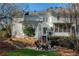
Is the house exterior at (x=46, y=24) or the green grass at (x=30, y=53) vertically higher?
the house exterior at (x=46, y=24)

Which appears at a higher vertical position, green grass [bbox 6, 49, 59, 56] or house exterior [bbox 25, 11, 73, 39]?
house exterior [bbox 25, 11, 73, 39]

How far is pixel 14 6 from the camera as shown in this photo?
2.17 metres

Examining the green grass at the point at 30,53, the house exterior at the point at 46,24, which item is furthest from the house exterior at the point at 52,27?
the green grass at the point at 30,53

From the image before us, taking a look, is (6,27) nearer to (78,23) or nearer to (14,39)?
(14,39)

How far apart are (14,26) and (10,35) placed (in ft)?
0.29

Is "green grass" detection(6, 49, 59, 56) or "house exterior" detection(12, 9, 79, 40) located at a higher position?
"house exterior" detection(12, 9, 79, 40)

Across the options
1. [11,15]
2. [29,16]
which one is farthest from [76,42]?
[11,15]

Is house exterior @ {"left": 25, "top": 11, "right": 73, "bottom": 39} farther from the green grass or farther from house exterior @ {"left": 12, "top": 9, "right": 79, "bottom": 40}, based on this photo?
the green grass

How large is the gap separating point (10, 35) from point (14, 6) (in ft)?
0.88

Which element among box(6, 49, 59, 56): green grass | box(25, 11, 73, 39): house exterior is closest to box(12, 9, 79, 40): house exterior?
box(25, 11, 73, 39): house exterior

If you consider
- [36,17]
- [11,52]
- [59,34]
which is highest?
[36,17]

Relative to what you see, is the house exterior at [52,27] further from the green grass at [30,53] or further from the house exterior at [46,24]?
the green grass at [30,53]

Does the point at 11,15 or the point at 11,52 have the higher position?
the point at 11,15

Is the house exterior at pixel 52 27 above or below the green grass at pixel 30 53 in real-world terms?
above
